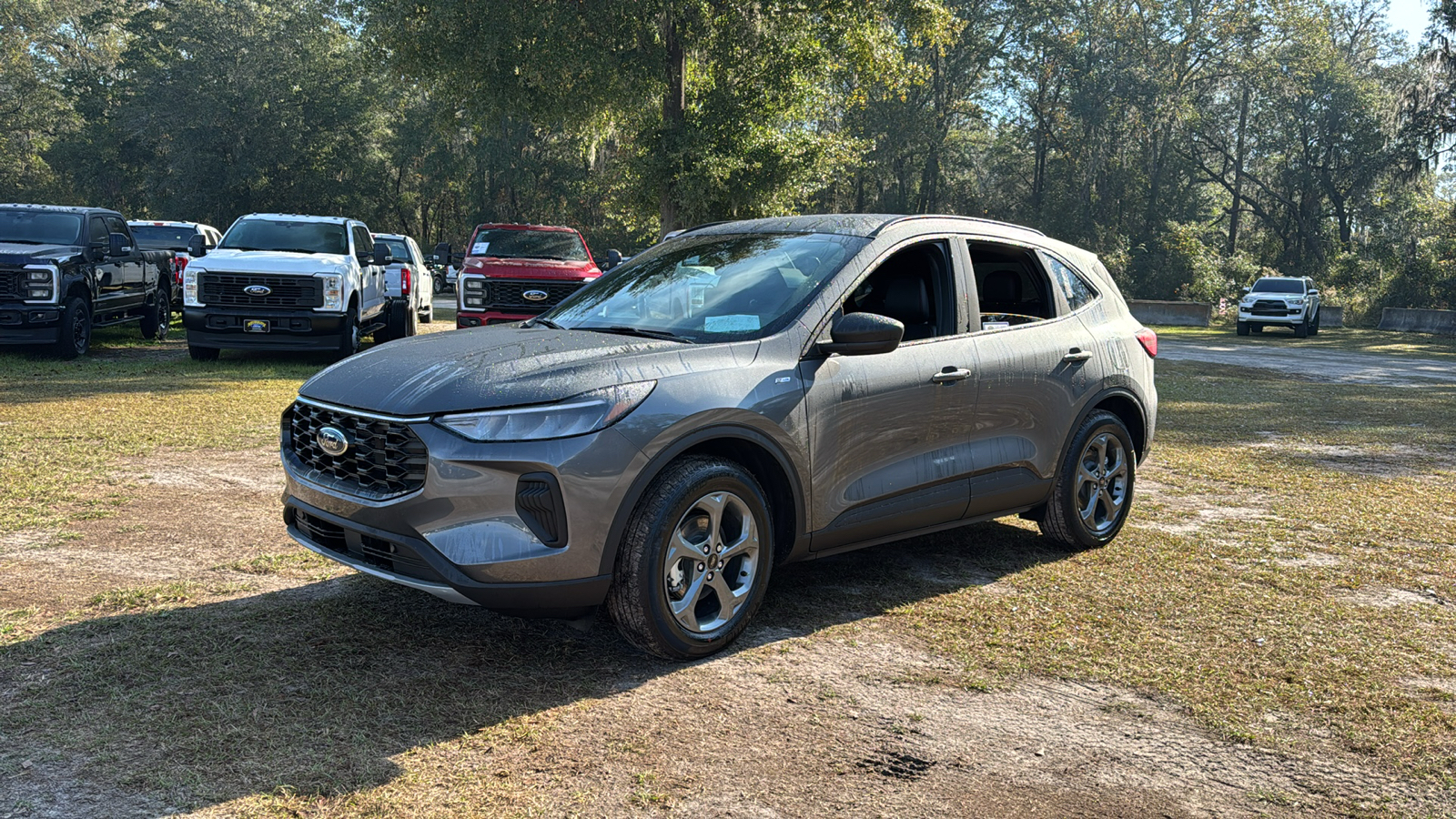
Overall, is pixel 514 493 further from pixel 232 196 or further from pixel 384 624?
pixel 232 196

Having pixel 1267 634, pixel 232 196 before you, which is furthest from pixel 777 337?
pixel 232 196

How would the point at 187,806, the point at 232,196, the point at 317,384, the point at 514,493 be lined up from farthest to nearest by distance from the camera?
the point at 232,196
the point at 317,384
the point at 514,493
the point at 187,806

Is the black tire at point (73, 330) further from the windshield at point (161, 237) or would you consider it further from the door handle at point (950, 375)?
the door handle at point (950, 375)

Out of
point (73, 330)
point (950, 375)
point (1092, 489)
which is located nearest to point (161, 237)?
point (73, 330)

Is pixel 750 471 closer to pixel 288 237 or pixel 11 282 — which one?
pixel 288 237

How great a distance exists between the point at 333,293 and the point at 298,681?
36.0 feet

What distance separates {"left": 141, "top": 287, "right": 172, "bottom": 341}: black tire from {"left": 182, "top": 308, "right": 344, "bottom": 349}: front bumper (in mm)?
4264

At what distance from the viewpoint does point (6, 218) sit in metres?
15.0

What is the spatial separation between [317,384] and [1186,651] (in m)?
3.77

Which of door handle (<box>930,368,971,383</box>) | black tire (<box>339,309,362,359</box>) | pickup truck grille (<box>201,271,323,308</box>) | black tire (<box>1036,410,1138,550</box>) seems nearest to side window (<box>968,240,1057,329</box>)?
door handle (<box>930,368,971,383</box>)

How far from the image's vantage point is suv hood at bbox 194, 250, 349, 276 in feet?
46.3

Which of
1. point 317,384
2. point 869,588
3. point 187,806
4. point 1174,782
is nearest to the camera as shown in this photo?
point 187,806

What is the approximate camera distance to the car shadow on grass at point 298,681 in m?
3.45

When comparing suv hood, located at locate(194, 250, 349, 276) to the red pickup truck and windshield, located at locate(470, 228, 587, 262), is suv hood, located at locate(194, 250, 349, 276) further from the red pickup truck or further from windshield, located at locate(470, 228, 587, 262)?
windshield, located at locate(470, 228, 587, 262)
